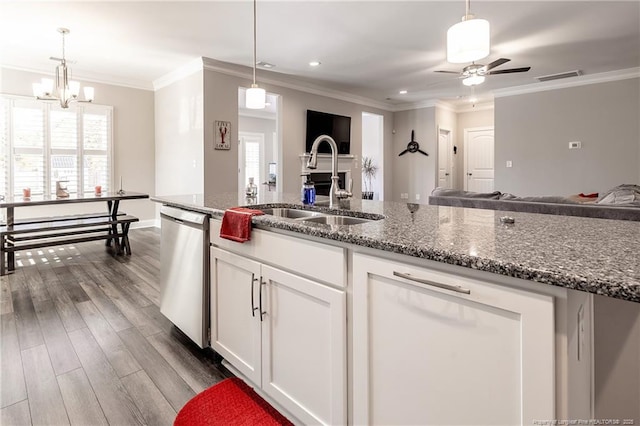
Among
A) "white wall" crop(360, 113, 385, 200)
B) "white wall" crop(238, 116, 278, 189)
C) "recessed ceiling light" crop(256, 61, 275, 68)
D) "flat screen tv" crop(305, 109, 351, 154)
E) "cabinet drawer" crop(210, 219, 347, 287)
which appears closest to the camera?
"cabinet drawer" crop(210, 219, 347, 287)

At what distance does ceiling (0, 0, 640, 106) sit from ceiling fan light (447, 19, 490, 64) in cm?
165

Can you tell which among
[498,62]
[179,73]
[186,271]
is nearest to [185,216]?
[186,271]

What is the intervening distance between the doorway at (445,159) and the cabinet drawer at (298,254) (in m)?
7.20

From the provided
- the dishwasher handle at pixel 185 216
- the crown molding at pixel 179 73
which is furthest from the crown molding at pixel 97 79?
the dishwasher handle at pixel 185 216

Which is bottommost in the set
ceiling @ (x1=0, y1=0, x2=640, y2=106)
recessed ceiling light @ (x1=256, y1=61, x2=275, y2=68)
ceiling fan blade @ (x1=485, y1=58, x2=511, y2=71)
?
ceiling fan blade @ (x1=485, y1=58, x2=511, y2=71)

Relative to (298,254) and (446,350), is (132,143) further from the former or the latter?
(446,350)

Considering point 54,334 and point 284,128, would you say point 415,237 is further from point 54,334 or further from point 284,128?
point 284,128

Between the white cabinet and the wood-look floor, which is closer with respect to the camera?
the white cabinet

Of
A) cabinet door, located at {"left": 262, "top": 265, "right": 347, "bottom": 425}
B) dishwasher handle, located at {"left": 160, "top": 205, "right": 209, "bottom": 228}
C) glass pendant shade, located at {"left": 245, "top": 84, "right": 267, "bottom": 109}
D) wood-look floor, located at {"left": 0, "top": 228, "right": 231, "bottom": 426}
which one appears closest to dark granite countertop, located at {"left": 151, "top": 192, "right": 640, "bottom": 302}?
cabinet door, located at {"left": 262, "top": 265, "right": 347, "bottom": 425}

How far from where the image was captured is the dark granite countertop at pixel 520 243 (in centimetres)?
73

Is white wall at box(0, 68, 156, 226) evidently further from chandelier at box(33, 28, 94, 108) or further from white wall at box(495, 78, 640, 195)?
white wall at box(495, 78, 640, 195)

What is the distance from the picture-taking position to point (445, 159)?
839cm

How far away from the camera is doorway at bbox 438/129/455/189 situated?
815 cm

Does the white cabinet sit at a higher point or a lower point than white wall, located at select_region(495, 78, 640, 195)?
lower
